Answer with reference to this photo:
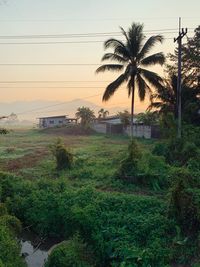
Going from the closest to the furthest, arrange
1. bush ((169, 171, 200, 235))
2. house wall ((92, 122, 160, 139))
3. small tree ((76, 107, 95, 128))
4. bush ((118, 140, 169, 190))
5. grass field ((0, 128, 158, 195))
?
1. bush ((169, 171, 200, 235))
2. bush ((118, 140, 169, 190))
3. grass field ((0, 128, 158, 195))
4. house wall ((92, 122, 160, 139))
5. small tree ((76, 107, 95, 128))

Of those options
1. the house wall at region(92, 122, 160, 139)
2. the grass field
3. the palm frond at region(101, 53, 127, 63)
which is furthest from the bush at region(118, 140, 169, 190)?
the house wall at region(92, 122, 160, 139)

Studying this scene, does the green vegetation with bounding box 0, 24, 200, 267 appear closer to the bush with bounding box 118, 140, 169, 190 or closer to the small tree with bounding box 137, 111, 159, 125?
the bush with bounding box 118, 140, 169, 190

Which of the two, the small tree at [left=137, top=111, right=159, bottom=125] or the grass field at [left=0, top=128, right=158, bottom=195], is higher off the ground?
the small tree at [left=137, top=111, right=159, bottom=125]

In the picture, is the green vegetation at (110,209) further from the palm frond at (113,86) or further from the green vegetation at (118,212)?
the palm frond at (113,86)

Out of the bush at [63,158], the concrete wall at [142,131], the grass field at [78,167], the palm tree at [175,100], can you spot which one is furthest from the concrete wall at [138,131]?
the bush at [63,158]

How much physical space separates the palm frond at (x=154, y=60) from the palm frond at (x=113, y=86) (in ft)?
6.94

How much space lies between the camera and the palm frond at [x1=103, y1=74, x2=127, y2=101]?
31016 millimetres

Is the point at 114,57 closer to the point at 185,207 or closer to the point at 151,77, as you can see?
the point at 151,77

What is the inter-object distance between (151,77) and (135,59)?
6.78 ft

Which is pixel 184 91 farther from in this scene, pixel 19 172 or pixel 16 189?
pixel 16 189

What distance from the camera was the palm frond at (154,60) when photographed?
30920 millimetres

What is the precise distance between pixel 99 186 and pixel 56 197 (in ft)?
10.4

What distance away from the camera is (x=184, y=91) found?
106 feet

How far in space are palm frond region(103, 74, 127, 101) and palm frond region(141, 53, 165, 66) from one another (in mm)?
2116
